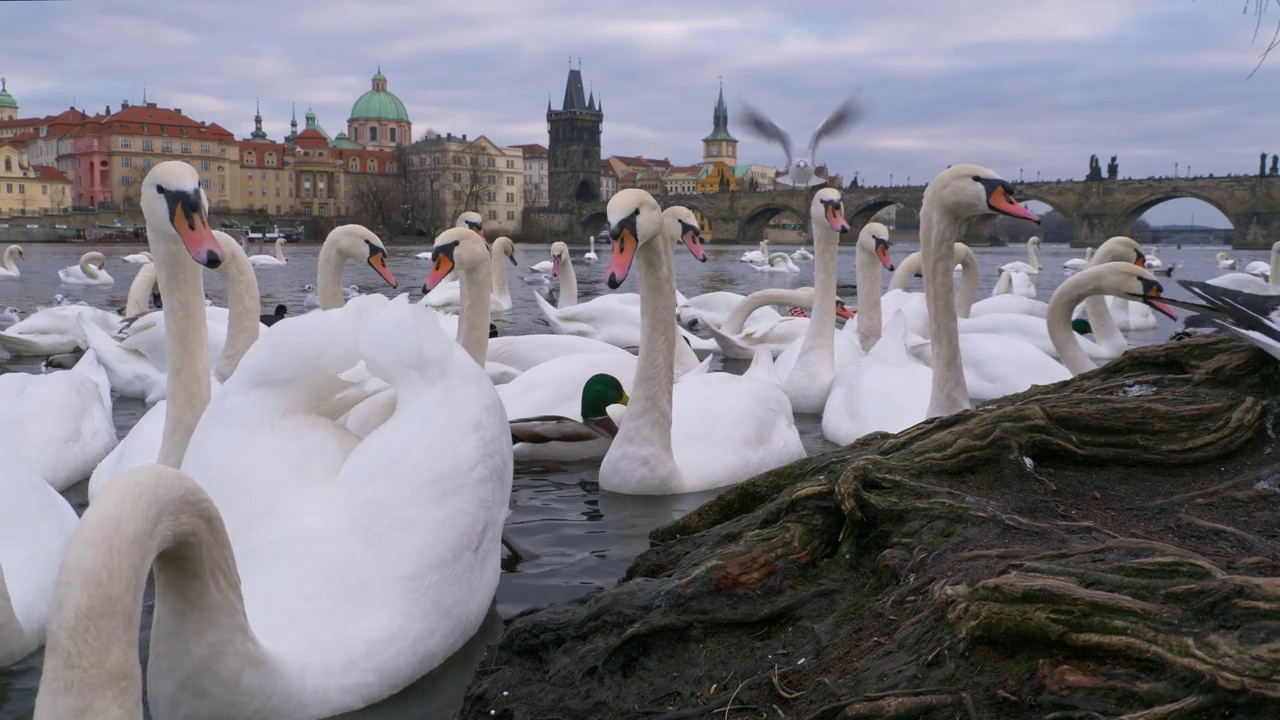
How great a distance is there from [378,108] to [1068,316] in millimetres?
146536

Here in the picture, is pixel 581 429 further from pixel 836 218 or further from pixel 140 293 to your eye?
pixel 140 293

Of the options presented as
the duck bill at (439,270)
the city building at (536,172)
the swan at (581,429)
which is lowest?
the swan at (581,429)

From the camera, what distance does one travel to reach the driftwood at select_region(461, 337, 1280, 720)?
2186 millimetres

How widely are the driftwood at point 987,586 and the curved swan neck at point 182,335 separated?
83.9 inches

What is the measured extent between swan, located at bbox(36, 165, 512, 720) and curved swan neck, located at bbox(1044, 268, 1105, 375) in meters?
3.94

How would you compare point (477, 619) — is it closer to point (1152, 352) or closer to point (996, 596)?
point (996, 596)

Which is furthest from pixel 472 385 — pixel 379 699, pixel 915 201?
pixel 915 201

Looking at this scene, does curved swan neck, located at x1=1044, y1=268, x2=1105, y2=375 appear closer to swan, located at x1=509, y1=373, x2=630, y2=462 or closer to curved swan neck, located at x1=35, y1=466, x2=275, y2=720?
swan, located at x1=509, y1=373, x2=630, y2=462

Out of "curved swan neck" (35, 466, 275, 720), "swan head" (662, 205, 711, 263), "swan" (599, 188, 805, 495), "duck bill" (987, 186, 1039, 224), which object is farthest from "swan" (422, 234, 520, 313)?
"curved swan neck" (35, 466, 275, 720)

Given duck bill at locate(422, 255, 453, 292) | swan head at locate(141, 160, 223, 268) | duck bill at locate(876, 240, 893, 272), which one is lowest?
duck bill at locate(422, 255, 453, 292)

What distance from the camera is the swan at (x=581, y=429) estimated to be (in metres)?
6.34

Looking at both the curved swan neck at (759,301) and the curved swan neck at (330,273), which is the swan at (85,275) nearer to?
the curved swan neck at (759,301)

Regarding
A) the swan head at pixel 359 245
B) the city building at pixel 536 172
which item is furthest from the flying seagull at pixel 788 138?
the city building at pixel 536 172

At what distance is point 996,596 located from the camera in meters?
2.37
